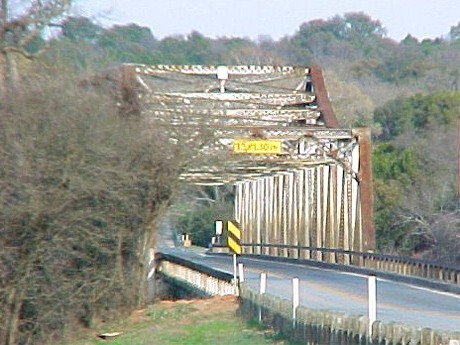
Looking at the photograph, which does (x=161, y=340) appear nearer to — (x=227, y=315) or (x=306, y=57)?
(x=227, y=315)

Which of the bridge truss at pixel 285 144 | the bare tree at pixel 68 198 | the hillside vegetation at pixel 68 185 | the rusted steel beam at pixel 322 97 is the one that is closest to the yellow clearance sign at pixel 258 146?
the bridge truss at pixel 285 144

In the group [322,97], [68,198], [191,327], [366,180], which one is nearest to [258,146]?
[366,180]

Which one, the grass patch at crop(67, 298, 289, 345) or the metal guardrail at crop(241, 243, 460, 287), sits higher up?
the metal guardrail at crop(241, 243, 460, 287)

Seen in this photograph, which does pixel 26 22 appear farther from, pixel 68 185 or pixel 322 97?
pixel 322 97

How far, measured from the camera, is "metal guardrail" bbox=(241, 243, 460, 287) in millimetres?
35656

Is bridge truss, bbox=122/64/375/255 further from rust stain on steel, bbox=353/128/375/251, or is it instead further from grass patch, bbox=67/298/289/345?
grass patch, bbox=67/298/289/345

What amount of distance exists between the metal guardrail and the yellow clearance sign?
153 inches

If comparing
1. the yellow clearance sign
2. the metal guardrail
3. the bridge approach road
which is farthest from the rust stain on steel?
the yellow clearance sign

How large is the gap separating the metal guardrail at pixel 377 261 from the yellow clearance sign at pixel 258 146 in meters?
3.88

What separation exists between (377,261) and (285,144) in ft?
20.0

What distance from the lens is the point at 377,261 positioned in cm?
4231

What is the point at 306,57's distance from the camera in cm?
16475

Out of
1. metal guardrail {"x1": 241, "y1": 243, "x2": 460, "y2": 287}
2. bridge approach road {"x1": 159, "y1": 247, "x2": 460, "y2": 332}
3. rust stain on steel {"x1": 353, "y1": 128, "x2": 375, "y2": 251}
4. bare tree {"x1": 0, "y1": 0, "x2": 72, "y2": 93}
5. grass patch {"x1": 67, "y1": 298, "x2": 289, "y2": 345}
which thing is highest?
bare tree {"x1": 0, "y1": 0, "x2": 72, "y2": 93}

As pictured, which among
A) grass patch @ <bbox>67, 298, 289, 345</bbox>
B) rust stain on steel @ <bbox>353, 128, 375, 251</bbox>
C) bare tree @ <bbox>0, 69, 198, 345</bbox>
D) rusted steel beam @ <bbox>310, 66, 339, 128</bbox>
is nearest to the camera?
grass patch @ <bbox>67, 298, 289, 345</bbox>
